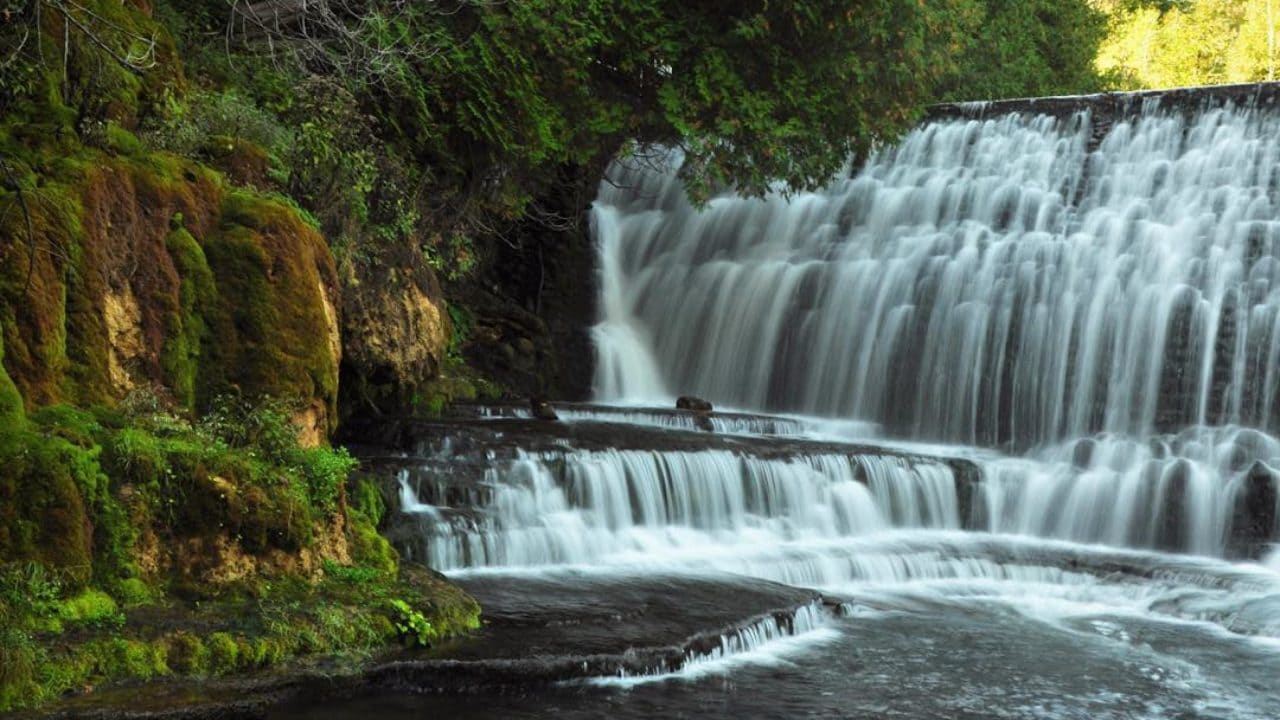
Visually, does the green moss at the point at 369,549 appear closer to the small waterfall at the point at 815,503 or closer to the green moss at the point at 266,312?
the green moss at the point at 266,312

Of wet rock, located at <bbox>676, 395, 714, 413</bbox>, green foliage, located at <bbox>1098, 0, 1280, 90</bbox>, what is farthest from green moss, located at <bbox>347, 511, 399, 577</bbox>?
green foliage, located at <bbox>1098, 0, 1280, 90</bbox>

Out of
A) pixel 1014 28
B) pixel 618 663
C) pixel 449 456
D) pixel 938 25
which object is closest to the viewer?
pixel 618 663

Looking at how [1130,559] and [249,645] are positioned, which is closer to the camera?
[249,645]

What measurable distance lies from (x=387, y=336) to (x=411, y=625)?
4.83 m

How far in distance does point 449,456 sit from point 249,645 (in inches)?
218

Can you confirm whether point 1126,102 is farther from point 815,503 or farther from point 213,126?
point 213,126

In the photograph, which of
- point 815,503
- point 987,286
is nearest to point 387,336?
point 815,503

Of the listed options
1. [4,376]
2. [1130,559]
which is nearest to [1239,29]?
[1130,559]

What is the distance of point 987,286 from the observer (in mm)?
19375

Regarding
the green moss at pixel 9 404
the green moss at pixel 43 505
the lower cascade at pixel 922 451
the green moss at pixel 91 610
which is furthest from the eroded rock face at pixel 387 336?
the green moss at pixel 91 610

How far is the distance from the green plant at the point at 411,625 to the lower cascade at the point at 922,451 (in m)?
0.64

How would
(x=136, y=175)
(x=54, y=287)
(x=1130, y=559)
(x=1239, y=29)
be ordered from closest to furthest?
1. (x=54, y=287)
2. (x=136, y=175)
3. (x=1130, y=559)
4. (x=1239, y=29)

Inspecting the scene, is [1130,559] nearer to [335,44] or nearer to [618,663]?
[618,663]

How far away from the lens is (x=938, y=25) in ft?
60.9
